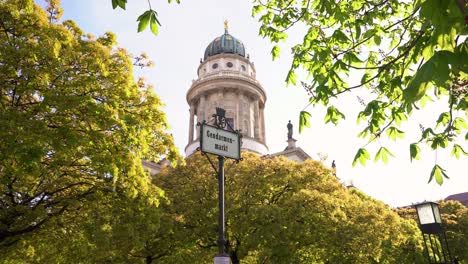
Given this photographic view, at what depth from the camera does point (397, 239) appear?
805 inches

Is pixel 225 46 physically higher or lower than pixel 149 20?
higher

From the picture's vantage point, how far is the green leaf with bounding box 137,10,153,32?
425cm

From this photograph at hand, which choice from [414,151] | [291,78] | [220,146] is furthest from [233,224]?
[414,151]

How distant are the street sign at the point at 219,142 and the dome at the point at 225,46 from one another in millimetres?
53632

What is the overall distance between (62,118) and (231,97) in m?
46.1

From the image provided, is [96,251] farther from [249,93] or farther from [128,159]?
[249,93]

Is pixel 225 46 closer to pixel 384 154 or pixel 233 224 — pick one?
pixel 233 224

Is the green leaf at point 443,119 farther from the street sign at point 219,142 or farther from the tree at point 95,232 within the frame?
the tree at point 95,232

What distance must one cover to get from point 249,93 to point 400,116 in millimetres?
51119

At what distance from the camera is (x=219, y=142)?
8.72 metres

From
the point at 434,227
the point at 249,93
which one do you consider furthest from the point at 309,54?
the point at 249,93

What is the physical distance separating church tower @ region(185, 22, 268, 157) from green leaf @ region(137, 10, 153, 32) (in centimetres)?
4727

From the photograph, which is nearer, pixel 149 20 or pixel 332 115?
pixel 149 20

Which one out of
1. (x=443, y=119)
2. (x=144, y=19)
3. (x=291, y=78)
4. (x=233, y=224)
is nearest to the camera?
(x=144, y=19)
